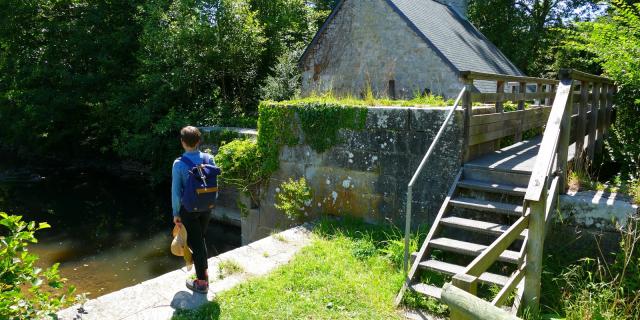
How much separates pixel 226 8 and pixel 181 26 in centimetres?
161

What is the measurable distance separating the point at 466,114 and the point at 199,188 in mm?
3394

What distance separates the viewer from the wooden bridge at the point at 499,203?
3.55 m

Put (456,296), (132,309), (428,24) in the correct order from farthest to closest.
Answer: (428,24)
(132,309)
(456,296)

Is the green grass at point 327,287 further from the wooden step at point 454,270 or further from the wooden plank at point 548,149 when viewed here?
the wooden plank at point 548,149

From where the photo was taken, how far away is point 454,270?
4430 millimetres

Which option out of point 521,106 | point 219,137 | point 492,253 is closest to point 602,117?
point 521,106

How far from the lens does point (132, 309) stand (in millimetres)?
4168

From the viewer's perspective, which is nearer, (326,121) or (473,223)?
(473,223)

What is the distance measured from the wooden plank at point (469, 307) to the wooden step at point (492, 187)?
308 centimetres

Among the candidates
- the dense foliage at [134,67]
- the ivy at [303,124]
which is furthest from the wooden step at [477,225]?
the dense foliage at [134,67]

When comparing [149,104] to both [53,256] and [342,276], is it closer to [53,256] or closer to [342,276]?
[53,256]

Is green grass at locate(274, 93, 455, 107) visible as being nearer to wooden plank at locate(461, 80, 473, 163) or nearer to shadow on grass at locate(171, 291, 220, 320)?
wooden plank at locate(461, 80, 473, 163)

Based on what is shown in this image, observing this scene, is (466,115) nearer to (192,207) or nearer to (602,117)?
(192,207)

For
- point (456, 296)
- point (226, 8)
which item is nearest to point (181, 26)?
point (226, 8)
